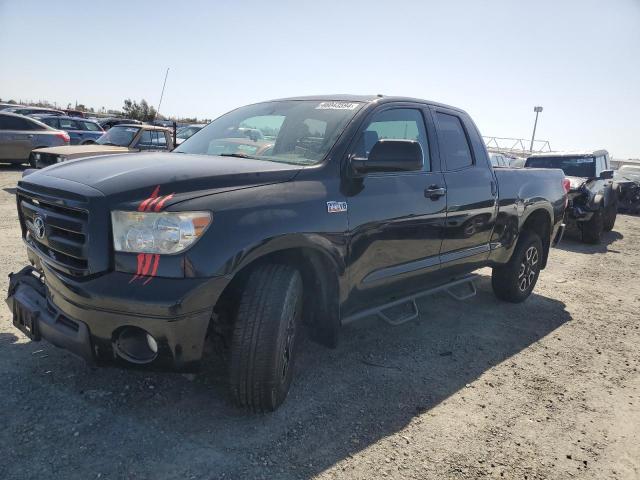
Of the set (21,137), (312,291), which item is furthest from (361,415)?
(21,137)

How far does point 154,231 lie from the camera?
2.18m

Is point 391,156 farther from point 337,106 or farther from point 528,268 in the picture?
point 528,268

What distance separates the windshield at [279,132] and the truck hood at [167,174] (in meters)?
0.26

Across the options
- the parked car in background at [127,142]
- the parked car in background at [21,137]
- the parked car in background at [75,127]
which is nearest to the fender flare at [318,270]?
the parked car in background at [127,142]

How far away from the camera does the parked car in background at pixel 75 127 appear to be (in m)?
15.4

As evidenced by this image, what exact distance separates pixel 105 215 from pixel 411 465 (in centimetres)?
193

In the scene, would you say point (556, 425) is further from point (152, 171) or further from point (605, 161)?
point (605, 161)

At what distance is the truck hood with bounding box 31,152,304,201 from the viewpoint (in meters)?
2.29

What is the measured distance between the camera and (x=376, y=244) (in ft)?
10.2

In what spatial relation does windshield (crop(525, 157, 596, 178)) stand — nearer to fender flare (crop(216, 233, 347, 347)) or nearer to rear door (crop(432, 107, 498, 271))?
rear door (crop(432, 107, 498, 271))

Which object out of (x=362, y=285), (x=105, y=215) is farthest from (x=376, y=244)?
(x=105, y=215)

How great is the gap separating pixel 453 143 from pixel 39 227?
3.12 m

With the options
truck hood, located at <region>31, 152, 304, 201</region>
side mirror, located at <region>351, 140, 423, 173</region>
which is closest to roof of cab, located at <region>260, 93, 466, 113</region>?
side mirror, located at <region>351, 140, 423, 173</region>

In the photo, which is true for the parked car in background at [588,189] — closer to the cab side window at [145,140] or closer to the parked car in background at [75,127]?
the cab side window at [145,140]
